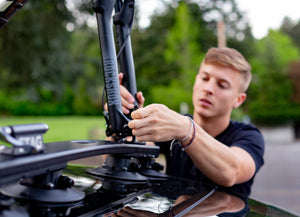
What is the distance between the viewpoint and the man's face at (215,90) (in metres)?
2.46

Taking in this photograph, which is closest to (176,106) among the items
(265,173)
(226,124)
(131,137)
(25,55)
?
(265,173)

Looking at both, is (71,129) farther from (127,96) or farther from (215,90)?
(127,96)

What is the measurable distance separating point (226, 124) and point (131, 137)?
124 centimetres

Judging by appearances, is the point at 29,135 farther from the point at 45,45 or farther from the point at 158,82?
the point at 158,82

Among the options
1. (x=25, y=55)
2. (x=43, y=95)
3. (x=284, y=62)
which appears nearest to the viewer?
(x=25, y=55)

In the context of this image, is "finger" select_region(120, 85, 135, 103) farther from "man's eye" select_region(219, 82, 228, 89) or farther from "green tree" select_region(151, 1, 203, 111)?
"green tree" select_region(151, 1, 203, 111)

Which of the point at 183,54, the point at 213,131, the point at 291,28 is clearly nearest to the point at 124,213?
the point at 213,131

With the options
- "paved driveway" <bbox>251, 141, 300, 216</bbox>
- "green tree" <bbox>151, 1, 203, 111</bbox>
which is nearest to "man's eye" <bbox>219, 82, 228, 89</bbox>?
"paved driveway" <bbox>251, 141, 300, 216</bbox>

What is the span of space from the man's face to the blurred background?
15.7 inches

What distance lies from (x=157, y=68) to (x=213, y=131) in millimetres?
25132

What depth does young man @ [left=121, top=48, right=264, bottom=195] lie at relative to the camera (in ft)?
4.84

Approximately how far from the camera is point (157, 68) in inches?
1085

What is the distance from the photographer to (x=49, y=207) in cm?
97

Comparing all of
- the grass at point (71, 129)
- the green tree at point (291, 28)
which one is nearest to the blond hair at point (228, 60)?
the grass at point (71, 129)
